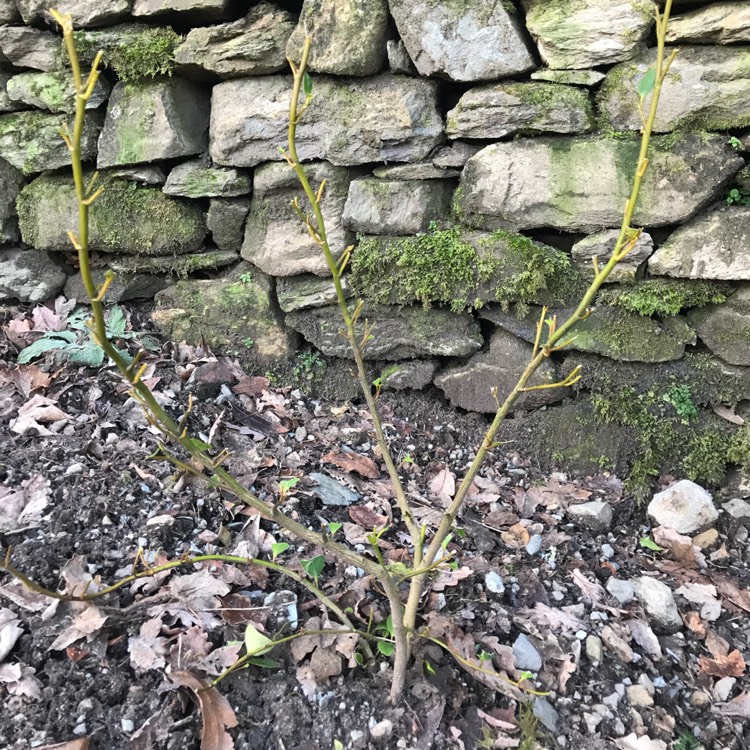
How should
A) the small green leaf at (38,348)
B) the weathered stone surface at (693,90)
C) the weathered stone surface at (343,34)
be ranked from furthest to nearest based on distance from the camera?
the small green leaf at (38,348) → the weathered stone surface at (343,34) → the weathered stone surface at (693,90)

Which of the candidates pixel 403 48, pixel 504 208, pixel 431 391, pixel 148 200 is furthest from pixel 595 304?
pixel 148 200

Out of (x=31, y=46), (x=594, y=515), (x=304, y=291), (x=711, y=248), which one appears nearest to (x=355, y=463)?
(x=304, y=291)

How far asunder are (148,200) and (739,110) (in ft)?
8.75

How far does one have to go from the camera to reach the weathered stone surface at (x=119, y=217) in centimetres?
306

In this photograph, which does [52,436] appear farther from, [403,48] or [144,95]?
[403,48]

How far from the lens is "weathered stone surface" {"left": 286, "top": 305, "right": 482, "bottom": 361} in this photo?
289cm

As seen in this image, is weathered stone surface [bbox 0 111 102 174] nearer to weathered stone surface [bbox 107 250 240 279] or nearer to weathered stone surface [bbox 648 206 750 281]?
weathered stone surface [bbox 107 250 240 279]

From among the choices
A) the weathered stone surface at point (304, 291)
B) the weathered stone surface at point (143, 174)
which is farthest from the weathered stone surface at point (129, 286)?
the weathered stone surface at point (304, 291)

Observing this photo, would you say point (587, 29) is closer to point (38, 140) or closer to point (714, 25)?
point (714, 25)

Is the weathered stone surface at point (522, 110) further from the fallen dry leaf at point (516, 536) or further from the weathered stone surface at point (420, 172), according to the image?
the fallen dry leaf at point (516, 536)

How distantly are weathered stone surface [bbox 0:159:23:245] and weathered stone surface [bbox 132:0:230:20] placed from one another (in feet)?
3.64

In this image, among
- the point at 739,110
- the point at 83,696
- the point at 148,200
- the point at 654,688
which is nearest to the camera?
the point at 83,696

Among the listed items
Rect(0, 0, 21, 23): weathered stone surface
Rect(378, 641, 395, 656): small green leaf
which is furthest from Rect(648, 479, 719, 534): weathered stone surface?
Rect(0, 0, 21, 23): weathered stone surface

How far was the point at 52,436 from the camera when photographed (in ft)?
8.19
